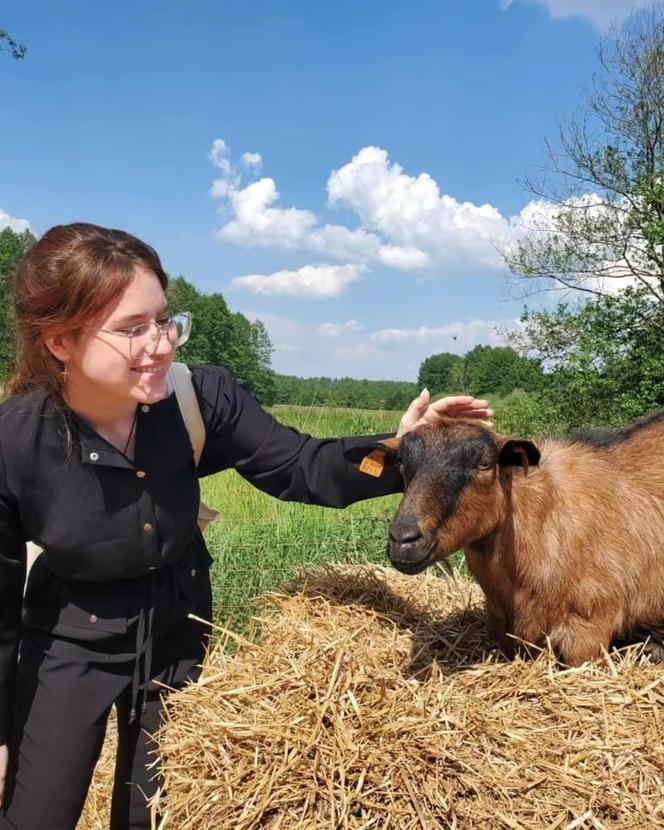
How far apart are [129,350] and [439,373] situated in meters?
20.5

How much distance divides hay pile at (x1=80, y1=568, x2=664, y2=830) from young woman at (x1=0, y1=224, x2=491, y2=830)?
0.36 metres

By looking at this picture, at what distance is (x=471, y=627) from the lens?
15.1ft

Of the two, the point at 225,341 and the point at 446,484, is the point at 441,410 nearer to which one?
the point at 446,484

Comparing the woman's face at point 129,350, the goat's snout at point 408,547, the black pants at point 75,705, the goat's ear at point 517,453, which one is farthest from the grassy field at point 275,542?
the woman's face at point 129,350

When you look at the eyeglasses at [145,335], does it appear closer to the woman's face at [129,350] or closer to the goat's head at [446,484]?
the woman's face at [129,350]

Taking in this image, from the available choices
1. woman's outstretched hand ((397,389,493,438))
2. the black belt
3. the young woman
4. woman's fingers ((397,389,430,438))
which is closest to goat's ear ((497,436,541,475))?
woman's outstretched hand ((397,389,493,438))

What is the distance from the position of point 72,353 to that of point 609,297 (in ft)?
59.2

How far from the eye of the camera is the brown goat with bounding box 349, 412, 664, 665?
3805mm

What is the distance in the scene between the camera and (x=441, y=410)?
4.07 meters

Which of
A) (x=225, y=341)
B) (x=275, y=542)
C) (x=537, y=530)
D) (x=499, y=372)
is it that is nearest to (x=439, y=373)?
(x=499, y=372)

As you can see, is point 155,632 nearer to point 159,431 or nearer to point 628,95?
point 159,431

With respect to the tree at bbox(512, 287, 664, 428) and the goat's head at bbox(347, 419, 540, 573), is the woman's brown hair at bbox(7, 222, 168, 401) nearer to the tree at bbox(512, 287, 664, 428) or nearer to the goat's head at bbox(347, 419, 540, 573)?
the goat's head at bbox(347, 419, 540, 573)

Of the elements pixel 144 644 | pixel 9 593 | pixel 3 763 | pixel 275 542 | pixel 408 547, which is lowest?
pixel 3 763

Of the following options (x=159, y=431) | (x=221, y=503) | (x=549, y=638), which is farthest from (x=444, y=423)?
(x=221, y=503)
